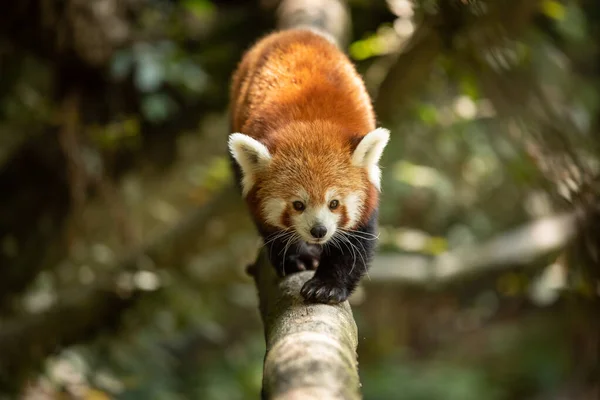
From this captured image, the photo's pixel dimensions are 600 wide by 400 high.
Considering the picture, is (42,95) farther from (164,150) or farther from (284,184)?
(284,184)

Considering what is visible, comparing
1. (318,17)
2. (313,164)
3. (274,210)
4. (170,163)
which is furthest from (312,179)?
(170,163)

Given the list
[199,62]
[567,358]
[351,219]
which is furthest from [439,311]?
[351,219]

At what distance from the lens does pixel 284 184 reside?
9.12 ft

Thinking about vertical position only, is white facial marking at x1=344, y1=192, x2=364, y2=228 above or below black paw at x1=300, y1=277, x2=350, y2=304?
above

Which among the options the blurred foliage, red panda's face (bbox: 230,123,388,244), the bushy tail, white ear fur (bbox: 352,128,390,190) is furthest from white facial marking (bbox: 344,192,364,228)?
the bushy tail

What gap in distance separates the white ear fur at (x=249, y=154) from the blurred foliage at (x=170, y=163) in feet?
3.12

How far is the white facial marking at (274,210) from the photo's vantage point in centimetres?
279

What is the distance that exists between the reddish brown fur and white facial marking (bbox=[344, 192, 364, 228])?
0.07 ft

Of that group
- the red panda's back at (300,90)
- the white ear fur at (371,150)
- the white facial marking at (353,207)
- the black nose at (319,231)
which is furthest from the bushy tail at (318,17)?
the black nose at (319,231)

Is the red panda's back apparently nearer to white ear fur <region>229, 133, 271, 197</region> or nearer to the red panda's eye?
white ear fur <region>229, 133, 271, 197</region>

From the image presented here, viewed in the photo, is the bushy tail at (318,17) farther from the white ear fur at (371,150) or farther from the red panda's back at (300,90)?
the white ear fur at (371,150)

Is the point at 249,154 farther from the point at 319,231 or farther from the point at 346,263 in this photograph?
the point at 346,263

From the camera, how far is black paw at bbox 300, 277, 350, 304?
2.32 meters

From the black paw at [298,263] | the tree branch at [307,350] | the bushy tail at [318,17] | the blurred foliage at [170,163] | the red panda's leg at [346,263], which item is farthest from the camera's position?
the blurred foliage at [170,163]
